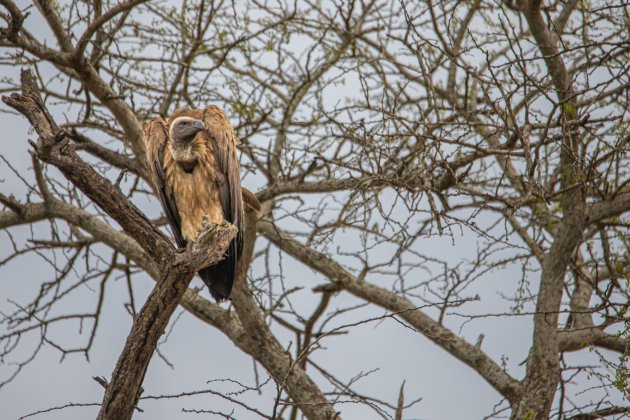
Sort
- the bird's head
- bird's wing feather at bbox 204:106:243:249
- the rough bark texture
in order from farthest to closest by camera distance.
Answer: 1. bird's wing feather at bbox 204:106:243:249
2. the bird's head
3. the rough bark texture

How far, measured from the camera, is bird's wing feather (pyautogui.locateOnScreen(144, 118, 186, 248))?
5.20 metres

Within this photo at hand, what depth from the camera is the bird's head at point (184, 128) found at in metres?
5.02

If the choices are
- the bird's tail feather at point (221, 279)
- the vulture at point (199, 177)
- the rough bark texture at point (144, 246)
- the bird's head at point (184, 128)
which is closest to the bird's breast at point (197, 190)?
the vulture at point (199, 177)

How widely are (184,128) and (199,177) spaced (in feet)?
1.31

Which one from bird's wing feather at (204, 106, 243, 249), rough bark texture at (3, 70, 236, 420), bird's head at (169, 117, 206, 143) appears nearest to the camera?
rough bark texture at (3, 70, 236, 420)

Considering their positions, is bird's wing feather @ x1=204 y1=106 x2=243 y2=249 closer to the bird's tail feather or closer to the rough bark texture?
the bird's tail feather

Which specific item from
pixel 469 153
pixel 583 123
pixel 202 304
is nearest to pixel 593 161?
pixel 583 123

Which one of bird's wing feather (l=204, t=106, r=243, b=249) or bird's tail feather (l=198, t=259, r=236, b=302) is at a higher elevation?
bird's wing feather (l=204, t=106, r=243, b=249)

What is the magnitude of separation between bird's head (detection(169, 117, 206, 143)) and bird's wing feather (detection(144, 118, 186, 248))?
0.58 ft

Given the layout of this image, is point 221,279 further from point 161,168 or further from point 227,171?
point 161,168

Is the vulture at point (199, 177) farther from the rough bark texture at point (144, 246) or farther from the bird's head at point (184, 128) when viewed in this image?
the rough bark texture at point (144, 246)

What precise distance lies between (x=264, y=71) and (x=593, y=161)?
12.9 ft

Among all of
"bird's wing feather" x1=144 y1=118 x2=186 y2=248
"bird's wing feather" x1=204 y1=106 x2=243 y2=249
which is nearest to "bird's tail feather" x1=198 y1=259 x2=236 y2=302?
"bird's wing feather" x1=204 y1=106 x2=243 y2=249

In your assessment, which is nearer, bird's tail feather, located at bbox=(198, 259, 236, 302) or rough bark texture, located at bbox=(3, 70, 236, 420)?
rough bark texture, located at bbox=(3, 70, 236, 420)
